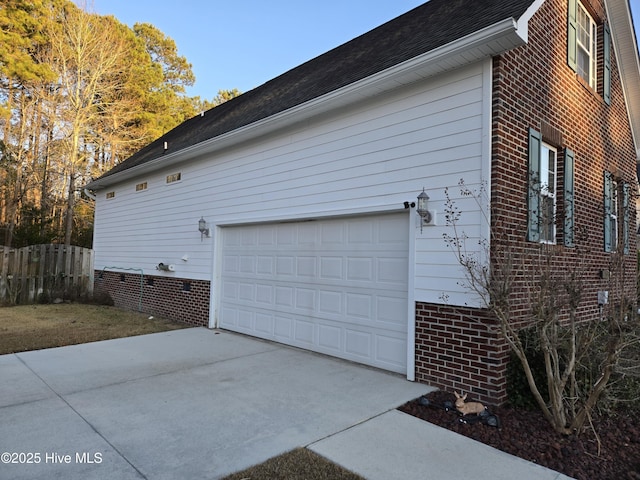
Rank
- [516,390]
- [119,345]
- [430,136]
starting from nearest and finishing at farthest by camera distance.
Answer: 1. [516,390]
2. [430,136]
3. [119,345]

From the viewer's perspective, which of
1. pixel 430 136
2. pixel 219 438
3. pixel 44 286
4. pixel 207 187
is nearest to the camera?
pixel 219 438

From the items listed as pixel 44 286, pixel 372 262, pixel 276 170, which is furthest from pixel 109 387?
pixel 44 286

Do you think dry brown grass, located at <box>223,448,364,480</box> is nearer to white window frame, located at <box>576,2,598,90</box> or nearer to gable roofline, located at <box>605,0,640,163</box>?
white window frame, located at <box>576,2,598,90</box>

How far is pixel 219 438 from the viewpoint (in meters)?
3.53

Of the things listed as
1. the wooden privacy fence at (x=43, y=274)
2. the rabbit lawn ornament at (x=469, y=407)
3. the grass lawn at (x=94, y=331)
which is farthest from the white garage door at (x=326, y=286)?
the wooden privacy fence at (x=43, y=274)

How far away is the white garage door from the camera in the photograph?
564 centimetres

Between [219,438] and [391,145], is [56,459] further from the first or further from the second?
[391,145]

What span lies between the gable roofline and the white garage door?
6715mm

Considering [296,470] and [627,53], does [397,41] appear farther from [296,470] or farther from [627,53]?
[296,470]

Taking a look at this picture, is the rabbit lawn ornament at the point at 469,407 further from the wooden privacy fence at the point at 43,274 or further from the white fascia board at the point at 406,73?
the wooden privacy fence at the point at 43,274

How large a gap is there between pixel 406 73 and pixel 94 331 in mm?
7596

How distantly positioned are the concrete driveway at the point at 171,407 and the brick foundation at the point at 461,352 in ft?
1.04

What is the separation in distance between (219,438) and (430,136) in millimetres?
4147

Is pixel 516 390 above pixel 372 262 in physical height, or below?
below
